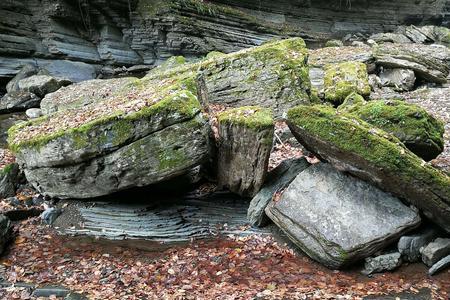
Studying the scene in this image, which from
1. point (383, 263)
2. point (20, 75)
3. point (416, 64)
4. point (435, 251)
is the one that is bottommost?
point (20, 75)

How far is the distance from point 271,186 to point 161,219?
111 inches

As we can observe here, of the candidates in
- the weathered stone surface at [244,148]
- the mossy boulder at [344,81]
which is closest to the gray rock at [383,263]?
the weathered stone surface at [244,148]

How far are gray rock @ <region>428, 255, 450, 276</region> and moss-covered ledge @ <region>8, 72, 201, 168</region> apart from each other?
569 cm

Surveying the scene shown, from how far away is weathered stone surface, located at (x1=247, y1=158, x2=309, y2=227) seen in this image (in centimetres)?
955

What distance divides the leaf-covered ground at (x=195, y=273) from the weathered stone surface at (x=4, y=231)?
0.19 meters

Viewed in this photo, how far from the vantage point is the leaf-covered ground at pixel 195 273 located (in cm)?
732

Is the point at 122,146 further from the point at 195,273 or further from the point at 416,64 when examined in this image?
the point at 416,64

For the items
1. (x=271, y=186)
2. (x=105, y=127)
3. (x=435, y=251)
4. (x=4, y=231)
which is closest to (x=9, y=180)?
(x=4, y=231)

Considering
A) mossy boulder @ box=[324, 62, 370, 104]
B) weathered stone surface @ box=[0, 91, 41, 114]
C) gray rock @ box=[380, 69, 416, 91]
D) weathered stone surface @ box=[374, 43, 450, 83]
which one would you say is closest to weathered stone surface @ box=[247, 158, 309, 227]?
mossy boulder @ box=[324, 62, 370, 104]

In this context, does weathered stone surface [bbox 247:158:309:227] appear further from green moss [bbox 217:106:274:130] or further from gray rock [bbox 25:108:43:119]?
gray rock [bbox 25:108:43:119]

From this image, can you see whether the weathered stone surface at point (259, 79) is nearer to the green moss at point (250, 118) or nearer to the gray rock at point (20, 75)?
the green moss at point (250, 118)

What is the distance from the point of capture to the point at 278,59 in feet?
46.8

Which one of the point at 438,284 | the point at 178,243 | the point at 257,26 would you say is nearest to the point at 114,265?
the point at 178,243

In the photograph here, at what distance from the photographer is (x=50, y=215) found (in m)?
10.1
